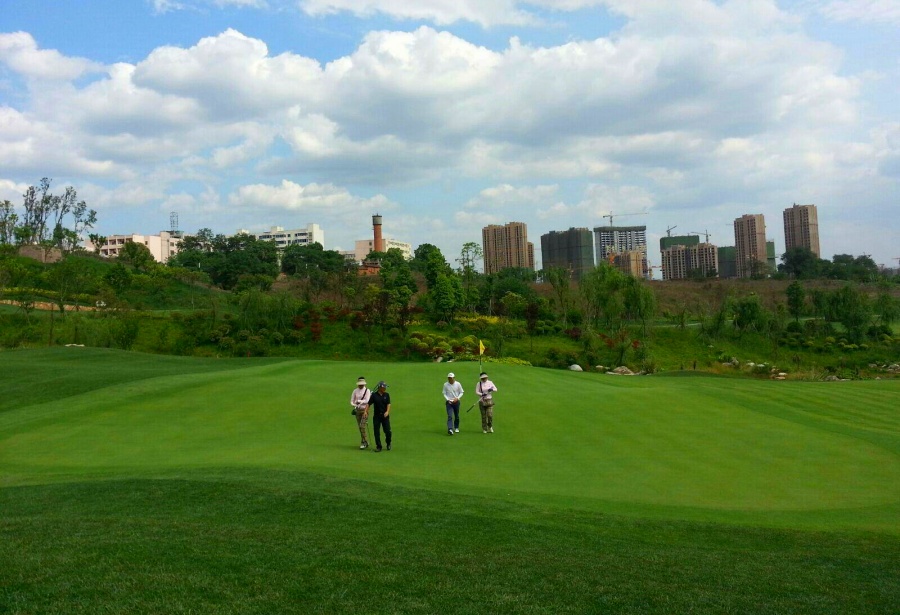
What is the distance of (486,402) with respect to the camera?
20062 millimetres

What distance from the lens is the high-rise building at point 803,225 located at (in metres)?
182

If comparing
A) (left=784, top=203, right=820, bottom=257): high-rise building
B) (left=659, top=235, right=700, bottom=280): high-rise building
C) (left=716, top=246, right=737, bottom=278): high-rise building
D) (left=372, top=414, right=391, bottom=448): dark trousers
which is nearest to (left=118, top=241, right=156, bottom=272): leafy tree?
(left=372, top=414, right=391, bottom=448): dark trousers

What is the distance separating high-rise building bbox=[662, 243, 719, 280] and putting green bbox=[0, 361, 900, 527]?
465 ft

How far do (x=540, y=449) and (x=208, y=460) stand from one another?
27.0ft

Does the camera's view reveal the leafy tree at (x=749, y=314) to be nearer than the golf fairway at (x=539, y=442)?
No

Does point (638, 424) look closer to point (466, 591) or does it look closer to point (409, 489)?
point (409, 489)

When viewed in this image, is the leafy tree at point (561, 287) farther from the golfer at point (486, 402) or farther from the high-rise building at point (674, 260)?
the high-rise building at point (674, 260)

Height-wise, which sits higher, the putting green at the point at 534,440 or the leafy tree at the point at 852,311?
the leafy tree at the point at 852,311

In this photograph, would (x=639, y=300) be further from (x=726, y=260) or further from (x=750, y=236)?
(x=750, y=236)

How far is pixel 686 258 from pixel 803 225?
38541 millimetres

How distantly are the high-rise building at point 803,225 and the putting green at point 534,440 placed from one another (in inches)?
6791

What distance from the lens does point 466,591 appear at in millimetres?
7000

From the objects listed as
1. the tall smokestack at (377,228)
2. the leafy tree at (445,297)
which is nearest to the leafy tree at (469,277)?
the leafy tree at (445,297)

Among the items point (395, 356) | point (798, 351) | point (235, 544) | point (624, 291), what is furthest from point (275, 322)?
point (235, 544)
